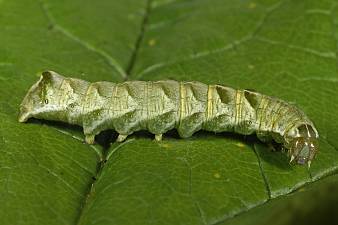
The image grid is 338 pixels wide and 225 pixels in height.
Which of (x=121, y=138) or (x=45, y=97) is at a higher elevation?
(x=45, y=97)

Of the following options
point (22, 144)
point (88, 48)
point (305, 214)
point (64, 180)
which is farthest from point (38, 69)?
point (305, 214)

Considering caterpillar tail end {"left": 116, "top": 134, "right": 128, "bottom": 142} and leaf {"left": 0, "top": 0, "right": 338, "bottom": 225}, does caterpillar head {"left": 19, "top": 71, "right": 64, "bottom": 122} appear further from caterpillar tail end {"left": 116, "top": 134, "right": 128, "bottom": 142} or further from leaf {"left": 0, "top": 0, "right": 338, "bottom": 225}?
caterpillar tail end {"left": 116, "top": 134, "right": 128, "bottom": 142}

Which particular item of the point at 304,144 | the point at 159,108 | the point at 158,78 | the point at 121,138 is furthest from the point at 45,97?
the point at 304,144

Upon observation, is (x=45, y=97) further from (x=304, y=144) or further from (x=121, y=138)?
(x=304, y=144)

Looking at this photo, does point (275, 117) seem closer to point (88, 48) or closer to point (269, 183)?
point (269, 183)

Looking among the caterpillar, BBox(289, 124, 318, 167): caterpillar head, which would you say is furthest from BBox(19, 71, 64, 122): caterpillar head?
BBox(289, 124, 318, 167): caterpillar head
